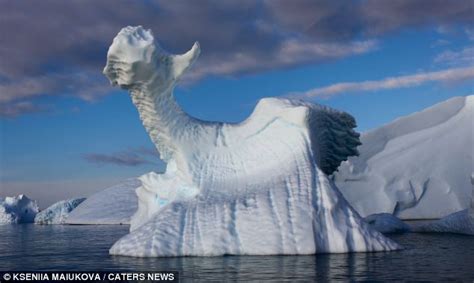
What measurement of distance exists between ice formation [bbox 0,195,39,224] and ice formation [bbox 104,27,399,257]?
48.8 metres

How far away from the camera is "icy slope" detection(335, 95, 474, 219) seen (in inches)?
1586

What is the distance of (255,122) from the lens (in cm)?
1675

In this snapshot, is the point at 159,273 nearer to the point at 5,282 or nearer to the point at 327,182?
the point at 5,282

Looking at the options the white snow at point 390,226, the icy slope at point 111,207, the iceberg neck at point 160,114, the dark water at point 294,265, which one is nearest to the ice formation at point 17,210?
the icy slope at point 111,207

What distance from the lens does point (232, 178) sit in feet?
52.1

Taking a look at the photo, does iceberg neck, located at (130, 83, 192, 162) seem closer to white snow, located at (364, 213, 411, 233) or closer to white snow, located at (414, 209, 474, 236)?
white snow, located at (364, 213, 411, 233)

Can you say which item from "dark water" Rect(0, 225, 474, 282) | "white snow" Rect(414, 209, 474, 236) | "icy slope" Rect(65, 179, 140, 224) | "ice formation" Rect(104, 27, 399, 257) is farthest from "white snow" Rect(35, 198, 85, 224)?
"dark water" Rect(0, 225, 474, 282)

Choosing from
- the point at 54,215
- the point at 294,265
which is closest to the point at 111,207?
the point at 54,215

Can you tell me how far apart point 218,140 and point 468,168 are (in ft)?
96.8

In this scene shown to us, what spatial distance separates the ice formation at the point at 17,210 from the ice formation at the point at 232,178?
48.8m

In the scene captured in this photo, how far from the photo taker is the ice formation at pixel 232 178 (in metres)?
13.9

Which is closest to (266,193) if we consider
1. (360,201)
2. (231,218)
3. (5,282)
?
(231,218)

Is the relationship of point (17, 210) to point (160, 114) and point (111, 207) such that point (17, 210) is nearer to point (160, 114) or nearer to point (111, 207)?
point (111, 207)

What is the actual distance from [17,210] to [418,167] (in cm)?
4453
